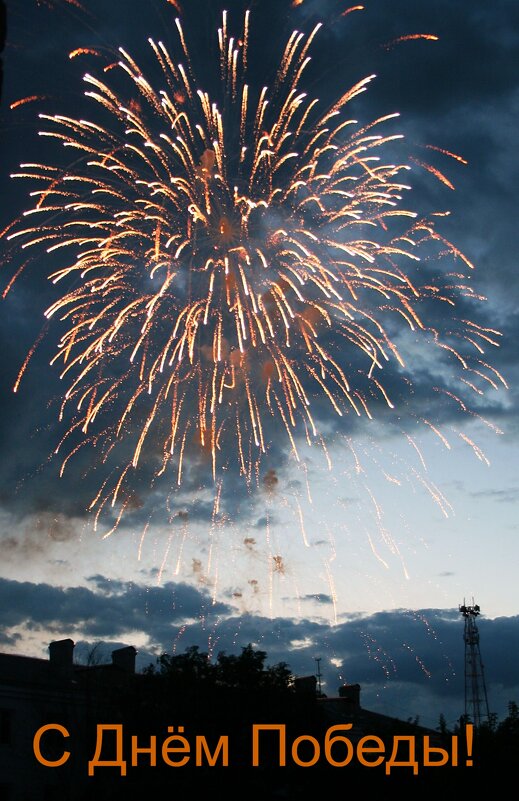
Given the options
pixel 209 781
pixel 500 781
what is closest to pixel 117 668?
pixel 209 781

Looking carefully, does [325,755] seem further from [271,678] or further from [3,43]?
[3,43]

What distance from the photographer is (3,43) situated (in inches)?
217

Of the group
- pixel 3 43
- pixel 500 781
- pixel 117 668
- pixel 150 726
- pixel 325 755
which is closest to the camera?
pixel 3 43

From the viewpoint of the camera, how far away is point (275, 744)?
41.2 meters

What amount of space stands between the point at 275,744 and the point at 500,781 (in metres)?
12.2

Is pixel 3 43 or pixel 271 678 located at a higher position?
pixel 3 43

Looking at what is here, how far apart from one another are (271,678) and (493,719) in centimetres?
1161

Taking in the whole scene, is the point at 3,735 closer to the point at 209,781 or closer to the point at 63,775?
the point at 63,775

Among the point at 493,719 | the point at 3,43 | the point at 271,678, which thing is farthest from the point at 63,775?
the point at 3,43

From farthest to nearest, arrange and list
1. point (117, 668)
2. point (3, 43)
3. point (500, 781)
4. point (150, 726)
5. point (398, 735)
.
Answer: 1. point (117, 668)
2. point (150, 726)
3. point (398, 735)
4. point (500, 781)
5. point (3, 43)

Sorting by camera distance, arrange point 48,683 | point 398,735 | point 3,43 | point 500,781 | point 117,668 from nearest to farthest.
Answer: point 3,43
point 500,781
point 398,735
point 48,683
point 117,668

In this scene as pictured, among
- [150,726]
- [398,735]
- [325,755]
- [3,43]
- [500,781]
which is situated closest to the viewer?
[3,43]

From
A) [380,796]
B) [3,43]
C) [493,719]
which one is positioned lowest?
[380,796]

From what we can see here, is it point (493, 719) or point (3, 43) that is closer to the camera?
point (3, 43)
